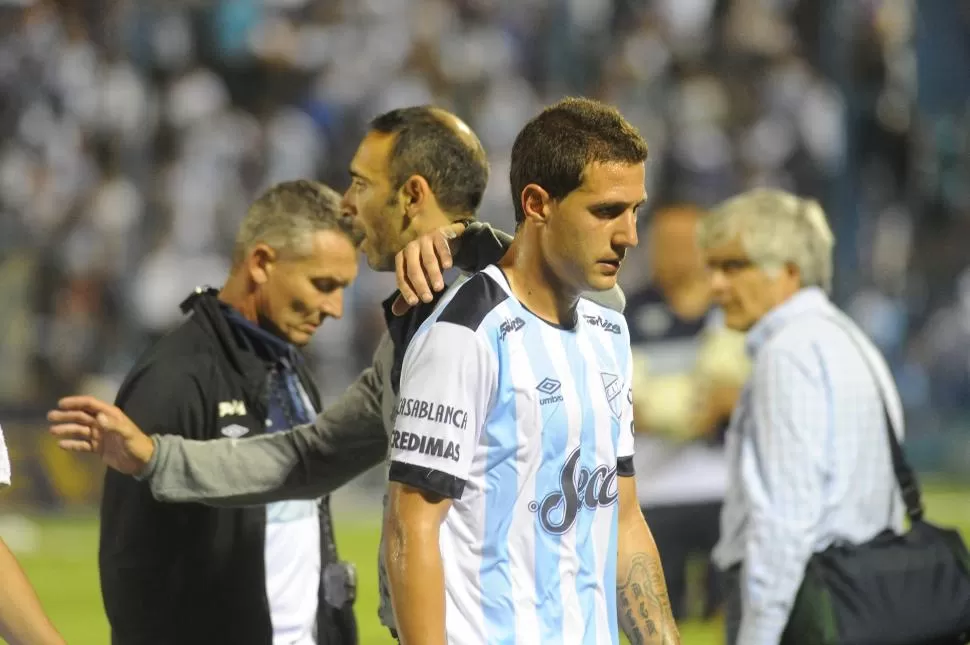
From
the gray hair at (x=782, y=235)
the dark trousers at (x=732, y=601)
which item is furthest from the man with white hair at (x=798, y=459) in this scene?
the gray hair at (x=782, y=235)

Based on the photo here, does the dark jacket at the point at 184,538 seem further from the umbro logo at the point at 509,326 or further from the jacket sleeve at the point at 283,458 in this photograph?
the umbro logo at the point at 509,326

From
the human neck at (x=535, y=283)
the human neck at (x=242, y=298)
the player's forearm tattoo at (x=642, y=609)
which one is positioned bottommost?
the player's forearm tattoo at (x=642, y=609)

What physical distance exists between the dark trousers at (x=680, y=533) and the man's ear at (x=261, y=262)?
3.00 meters

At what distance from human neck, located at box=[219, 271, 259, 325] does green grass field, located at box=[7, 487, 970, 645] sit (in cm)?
398

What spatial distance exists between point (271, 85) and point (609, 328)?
13.5 m

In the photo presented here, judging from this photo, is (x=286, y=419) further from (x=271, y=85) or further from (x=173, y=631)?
(x=271, y=85)

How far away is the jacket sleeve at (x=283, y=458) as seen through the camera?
377cm

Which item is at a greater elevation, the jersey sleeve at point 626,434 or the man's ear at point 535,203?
the man's ear at point 535,203

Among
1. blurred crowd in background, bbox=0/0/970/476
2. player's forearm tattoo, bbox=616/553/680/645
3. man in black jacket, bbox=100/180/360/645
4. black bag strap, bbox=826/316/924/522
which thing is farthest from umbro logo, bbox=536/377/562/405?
blurred crowd in background, bbox=0/0/970/476

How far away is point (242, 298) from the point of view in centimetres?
459

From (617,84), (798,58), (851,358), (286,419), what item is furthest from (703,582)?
(798,58)

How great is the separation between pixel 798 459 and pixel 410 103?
11.8 metres

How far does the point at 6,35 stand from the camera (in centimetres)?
1540

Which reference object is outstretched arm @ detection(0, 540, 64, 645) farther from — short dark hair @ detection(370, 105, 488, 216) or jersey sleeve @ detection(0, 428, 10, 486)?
short dark hair @ detection(370, 105, 488, 216)
